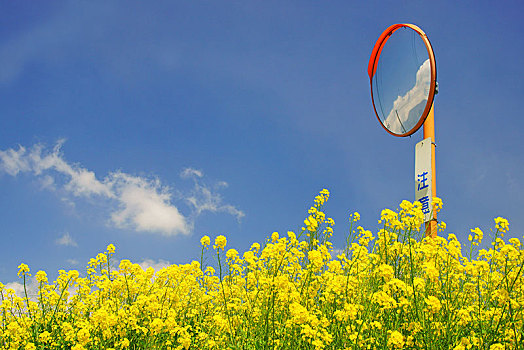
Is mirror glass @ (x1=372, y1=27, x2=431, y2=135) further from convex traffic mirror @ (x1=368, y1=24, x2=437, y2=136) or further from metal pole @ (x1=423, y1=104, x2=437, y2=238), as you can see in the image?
metal pole @ (x1=423, y1=104, x2=437, y2=238)

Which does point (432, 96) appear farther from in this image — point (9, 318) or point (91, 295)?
point (9, 318)

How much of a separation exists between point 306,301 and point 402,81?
605cm

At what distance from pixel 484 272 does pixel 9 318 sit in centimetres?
497

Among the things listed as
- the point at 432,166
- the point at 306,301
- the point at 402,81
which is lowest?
the point at 306,301

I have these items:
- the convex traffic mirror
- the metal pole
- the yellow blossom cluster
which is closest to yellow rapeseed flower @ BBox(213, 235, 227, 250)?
the yellow blossom cluster

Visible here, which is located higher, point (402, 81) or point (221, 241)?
point (402, 81)

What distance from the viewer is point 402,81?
849 centimetres

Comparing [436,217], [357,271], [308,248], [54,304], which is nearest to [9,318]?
[54,304]

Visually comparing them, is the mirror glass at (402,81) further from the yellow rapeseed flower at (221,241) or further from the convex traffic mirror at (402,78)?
the yellow rapeseed flower at (221,241)

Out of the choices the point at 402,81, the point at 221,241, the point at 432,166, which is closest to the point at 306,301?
the point at 221,241

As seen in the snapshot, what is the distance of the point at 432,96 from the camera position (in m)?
7.23

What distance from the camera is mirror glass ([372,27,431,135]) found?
7.71 m

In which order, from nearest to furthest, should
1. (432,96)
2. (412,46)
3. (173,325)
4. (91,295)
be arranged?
(173,325)
(91,295)
(432,96)
(412,46)

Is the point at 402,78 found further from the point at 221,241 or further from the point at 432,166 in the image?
the point at 221,241
